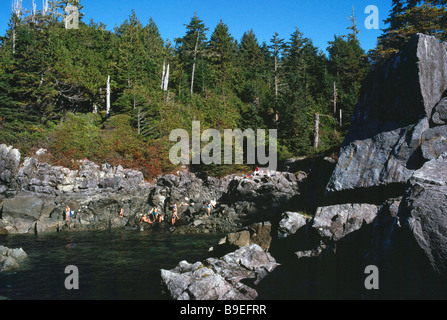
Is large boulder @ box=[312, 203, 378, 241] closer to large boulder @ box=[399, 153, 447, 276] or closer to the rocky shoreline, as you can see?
the rocky shoreline

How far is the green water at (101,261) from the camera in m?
10.1

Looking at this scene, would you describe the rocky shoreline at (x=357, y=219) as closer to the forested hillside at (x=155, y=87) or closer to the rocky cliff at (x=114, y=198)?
the rocky cliff at (x=114, y=198)

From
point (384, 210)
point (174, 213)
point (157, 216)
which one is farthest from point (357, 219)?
point (157, 216)

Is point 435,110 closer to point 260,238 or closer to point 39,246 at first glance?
point 260,238

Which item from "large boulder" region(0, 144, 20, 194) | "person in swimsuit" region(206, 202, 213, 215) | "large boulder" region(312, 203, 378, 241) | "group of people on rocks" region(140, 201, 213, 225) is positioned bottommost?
"group of people on rocks" region(140, 201, 213, 225)

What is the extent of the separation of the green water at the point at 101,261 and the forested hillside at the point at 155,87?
12.4m

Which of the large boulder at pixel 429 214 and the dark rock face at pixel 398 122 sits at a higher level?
the dark rock face at pixel 398 122

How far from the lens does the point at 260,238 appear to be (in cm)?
1388

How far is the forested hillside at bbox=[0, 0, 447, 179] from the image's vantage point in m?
30.7

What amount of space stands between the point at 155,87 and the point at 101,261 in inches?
1334

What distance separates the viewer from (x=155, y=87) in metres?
43.3

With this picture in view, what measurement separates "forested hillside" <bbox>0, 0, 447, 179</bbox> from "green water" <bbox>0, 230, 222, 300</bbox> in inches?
487

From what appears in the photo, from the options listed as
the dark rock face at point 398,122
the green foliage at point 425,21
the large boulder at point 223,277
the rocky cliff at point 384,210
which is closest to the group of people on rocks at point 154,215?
the rocky cliff at point 384,210

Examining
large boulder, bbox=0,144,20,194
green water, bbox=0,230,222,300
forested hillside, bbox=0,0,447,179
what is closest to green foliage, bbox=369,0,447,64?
forested hillside, bbox=0,0,447,179
